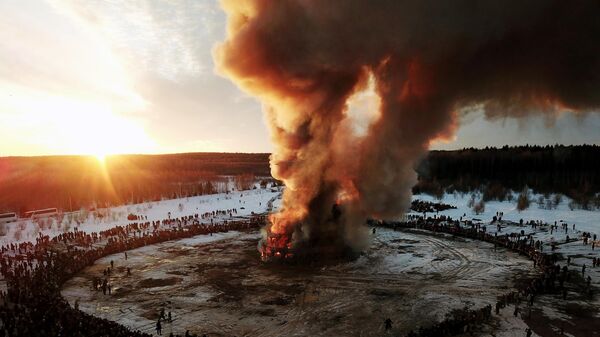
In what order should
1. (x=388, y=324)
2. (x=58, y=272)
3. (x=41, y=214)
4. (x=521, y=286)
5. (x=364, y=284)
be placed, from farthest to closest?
(x=41, y=214) → (x=58, y=272) → (x=364, y=284) → (x=521, y=286) → (x=388, y=324)

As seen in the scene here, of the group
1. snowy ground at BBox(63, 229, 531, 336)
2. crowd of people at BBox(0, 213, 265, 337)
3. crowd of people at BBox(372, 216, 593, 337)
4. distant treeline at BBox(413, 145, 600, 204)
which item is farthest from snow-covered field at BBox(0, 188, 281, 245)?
distant treeline at BBox(413, 145, 600, 204)

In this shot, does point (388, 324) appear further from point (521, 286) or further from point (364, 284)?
point (521, 286)

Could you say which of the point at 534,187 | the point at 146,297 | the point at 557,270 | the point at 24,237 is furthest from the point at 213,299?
the point at 534,187

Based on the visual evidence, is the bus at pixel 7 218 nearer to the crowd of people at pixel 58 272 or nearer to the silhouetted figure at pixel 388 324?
the crowd of people at pixel 58 272

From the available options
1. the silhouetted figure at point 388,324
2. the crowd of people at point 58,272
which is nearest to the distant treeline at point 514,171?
the crowd of people at point 58,272

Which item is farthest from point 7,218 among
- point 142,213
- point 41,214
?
point 142,213

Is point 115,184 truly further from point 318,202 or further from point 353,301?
point 353,301
